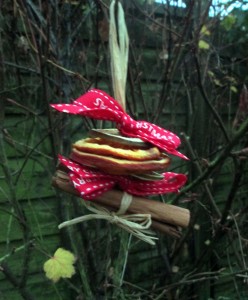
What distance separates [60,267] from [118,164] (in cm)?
77

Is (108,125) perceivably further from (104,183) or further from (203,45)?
(104,183)

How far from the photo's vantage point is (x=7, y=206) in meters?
2.33

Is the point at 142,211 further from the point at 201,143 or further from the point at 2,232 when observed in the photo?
the point at 201,143

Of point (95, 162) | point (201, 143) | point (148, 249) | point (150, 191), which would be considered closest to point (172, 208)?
point (150, 191)

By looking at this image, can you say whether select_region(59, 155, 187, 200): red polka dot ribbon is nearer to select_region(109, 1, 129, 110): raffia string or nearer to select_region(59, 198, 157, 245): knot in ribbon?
select_region(59, 198, 157, 245): knot in ribbon

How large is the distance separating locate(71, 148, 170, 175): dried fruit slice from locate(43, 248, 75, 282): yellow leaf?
69cm

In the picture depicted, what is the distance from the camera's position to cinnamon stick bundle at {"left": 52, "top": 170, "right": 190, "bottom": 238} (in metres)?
0.95

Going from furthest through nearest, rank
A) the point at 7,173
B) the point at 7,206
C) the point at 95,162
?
1. the point at 7,206
2. the point at 7,173
3. the point at 95,162

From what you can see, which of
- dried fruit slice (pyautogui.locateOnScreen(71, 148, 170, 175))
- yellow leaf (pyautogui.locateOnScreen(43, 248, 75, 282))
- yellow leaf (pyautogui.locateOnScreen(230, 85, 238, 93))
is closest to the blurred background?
yellow leaf (pyautogui.locateOnScreen(230, 85, 238, 93))

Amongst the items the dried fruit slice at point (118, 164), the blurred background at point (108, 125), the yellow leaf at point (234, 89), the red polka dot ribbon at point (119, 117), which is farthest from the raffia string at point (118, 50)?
the yellow leaf at point (234, 89)

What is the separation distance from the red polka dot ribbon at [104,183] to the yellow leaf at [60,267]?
0.66 metres

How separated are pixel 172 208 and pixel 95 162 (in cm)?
19

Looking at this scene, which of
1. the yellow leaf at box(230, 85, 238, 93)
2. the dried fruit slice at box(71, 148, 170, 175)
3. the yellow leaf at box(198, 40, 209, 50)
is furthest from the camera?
the yellow leaf at box(230, 85, 238, 93)

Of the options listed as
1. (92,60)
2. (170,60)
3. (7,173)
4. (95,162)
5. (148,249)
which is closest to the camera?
(95,162)
